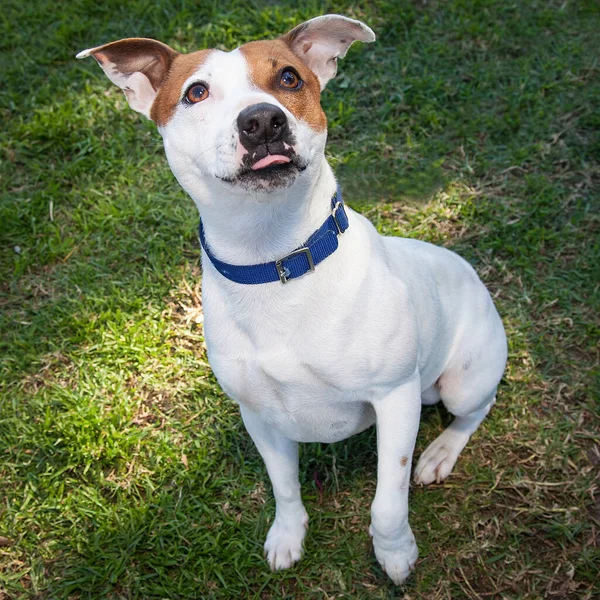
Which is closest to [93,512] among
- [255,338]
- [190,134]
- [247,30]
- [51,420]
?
[51,420]

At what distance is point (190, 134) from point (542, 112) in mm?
3311

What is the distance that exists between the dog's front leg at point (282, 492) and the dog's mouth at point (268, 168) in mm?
1111

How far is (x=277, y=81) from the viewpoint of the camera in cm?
268

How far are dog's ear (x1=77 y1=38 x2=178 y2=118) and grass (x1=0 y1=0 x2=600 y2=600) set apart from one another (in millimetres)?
1704

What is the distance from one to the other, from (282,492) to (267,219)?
1.36 metres

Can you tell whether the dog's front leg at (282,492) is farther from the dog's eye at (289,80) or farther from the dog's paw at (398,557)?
the dog's eye at (289,80)

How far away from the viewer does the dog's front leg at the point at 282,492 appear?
3.24 m

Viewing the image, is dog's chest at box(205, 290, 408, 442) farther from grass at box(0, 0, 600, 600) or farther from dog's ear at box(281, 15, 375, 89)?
dog's ear at box(281, 15, 375, 89)

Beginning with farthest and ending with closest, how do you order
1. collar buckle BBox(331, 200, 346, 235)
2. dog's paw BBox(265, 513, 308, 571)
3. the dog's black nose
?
dog's paw BBox(265, 513, 308, 571) → collar buckle BBox(331, 200, 346, 235) → the dog's black nose

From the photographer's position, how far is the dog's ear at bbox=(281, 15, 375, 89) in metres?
2.86

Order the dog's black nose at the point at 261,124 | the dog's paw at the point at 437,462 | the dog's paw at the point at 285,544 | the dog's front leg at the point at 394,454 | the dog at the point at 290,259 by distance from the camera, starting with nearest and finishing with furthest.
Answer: the dog's black nose at the point at 261,124, the dog at the point at 290,259, the dog's front leg at the point at 394,454, the dog's paw at the point at 285,544, the dog's paw at the point at 437,462

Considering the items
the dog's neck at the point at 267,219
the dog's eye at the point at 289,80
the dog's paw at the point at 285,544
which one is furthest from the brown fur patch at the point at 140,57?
the dog's paw at the point at 285,544

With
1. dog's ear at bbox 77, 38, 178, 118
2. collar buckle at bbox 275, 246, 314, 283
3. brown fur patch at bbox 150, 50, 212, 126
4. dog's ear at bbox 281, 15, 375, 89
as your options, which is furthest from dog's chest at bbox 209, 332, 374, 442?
dog's ear at bbox 281, 15, 375, 89

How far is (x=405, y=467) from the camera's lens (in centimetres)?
291
